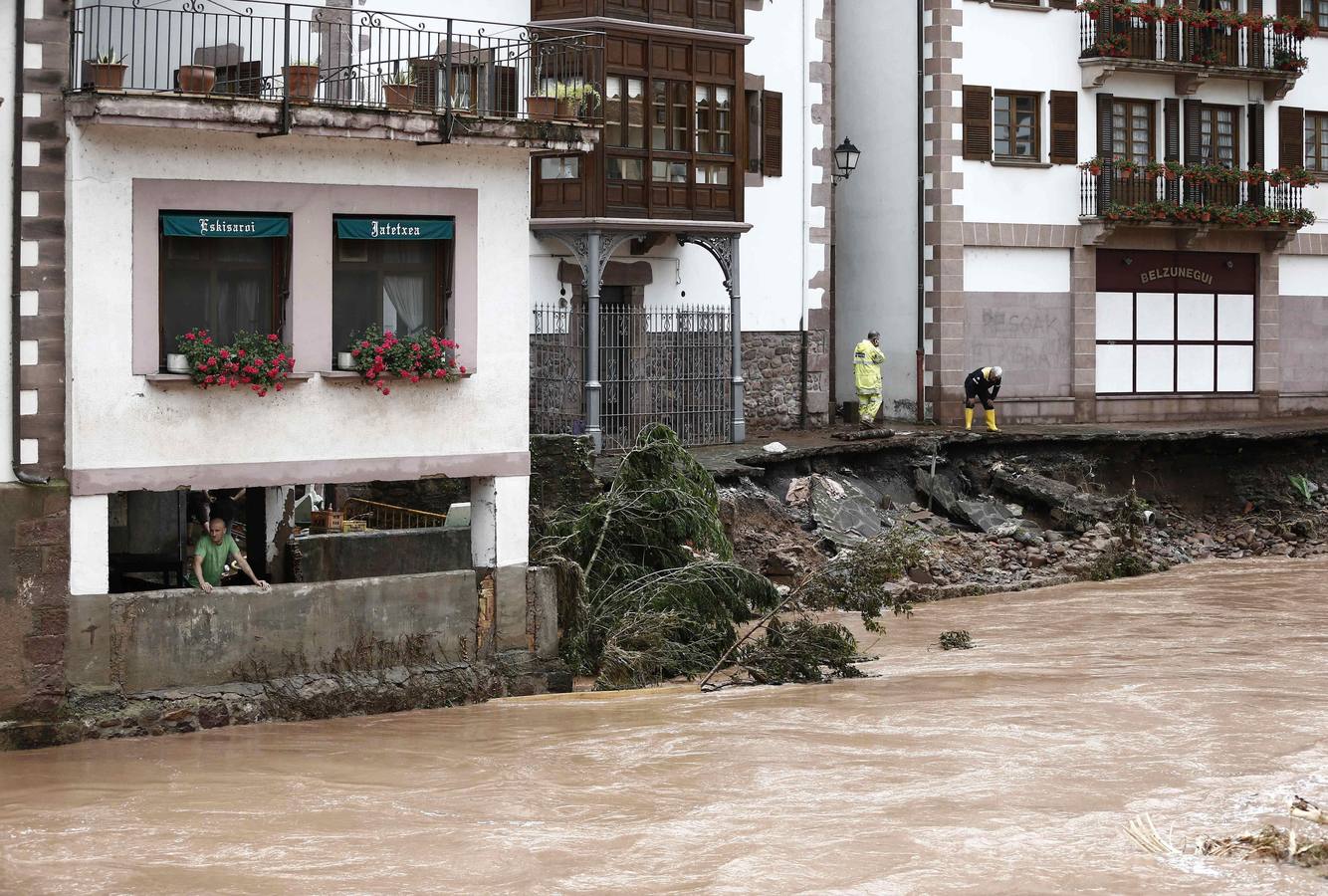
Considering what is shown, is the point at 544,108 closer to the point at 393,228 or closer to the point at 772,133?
the point at 393,228

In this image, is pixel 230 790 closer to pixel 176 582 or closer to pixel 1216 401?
pixel 176 582

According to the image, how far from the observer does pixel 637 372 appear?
96.1 ft

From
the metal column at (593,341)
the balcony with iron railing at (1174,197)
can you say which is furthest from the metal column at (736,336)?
the balcony with iron railing at (1174,197)

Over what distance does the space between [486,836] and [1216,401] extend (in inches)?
1032

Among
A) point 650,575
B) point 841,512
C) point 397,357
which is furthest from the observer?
point 841,512

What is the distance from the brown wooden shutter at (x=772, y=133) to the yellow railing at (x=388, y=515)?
1135 cm

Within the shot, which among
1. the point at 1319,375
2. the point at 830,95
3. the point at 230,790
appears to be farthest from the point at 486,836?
the point at 1319,375

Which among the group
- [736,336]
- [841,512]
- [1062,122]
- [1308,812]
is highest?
[1062,122]

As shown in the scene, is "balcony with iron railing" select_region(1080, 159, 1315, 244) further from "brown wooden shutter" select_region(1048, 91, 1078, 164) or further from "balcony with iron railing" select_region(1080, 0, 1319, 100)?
"balcony with iron railing" select_region(1080, 0, 1319, 100)

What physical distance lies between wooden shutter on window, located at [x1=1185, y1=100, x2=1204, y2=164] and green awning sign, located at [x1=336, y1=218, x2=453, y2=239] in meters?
21.9

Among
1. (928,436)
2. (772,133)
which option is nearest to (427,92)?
(772,133)

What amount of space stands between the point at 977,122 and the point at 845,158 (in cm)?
313

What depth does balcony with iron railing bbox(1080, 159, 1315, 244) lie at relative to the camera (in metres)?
34.7

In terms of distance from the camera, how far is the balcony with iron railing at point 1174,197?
3469 centimetres
